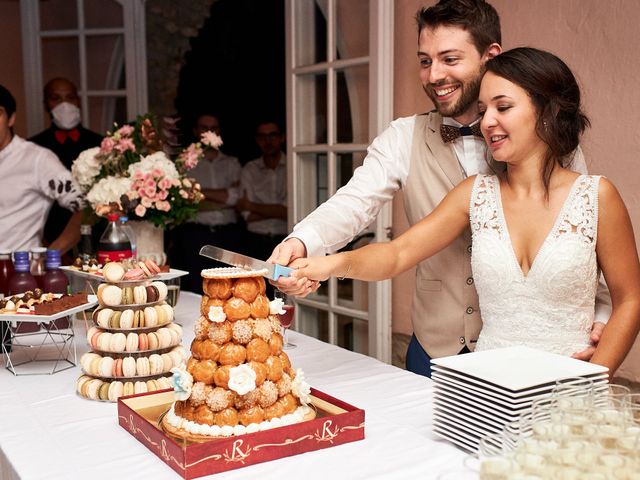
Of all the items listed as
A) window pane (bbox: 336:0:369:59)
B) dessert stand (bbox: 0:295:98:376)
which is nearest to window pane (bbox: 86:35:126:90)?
window pane (bbox: 336:0:369:59)

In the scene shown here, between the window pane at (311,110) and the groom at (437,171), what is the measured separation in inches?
72.0

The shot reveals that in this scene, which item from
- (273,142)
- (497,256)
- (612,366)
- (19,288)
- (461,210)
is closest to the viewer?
(612,366)

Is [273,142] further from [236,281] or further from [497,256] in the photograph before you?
[236,281]

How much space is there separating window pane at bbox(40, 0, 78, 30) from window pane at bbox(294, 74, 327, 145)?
302 centimetres

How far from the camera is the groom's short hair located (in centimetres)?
217

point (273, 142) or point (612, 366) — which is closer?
point (612, 366)

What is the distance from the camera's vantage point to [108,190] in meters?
2.83

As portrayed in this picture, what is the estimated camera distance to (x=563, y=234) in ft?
6.26

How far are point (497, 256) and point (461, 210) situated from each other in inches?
8.2

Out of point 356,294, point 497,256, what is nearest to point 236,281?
point 497,256

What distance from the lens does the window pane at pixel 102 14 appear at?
6219mm

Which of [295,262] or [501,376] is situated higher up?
[295,262]

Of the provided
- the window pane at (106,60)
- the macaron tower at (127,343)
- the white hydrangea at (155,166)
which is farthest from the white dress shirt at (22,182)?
the window pane at (106,60)

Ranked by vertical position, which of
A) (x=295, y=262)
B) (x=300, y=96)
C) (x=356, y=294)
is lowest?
(x=356, y=294)
